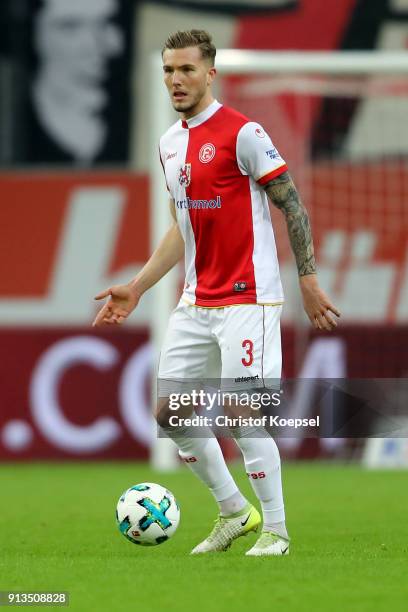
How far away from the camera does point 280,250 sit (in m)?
14.2

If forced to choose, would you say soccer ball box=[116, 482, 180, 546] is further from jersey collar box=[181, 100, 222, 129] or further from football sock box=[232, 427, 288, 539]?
jersey collar box=[181, 100, 222, 129]

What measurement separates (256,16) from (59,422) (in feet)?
24.7

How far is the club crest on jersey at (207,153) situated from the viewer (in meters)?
7.00

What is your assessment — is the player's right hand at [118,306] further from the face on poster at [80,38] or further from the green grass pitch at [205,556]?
the face on poster at [80,38]

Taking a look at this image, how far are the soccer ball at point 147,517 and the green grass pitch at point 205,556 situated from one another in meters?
0.09

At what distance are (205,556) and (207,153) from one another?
176 cm

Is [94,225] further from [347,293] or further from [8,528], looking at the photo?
[8,528]

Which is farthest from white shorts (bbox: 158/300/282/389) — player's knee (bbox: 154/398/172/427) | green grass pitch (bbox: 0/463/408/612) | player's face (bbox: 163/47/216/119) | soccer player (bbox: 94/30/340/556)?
player's face (bbox: 163/47/216/119)

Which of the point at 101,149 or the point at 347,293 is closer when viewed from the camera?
the point at 347,293

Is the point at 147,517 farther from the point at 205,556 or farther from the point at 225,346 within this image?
the point at 225,346

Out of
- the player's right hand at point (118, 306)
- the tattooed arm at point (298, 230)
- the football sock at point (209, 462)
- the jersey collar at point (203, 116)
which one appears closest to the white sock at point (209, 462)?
the football sock at point (209, 462)

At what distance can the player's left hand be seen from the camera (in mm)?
6773

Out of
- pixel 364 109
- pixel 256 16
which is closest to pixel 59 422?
pixel 364 109

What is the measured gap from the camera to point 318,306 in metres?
6.80
